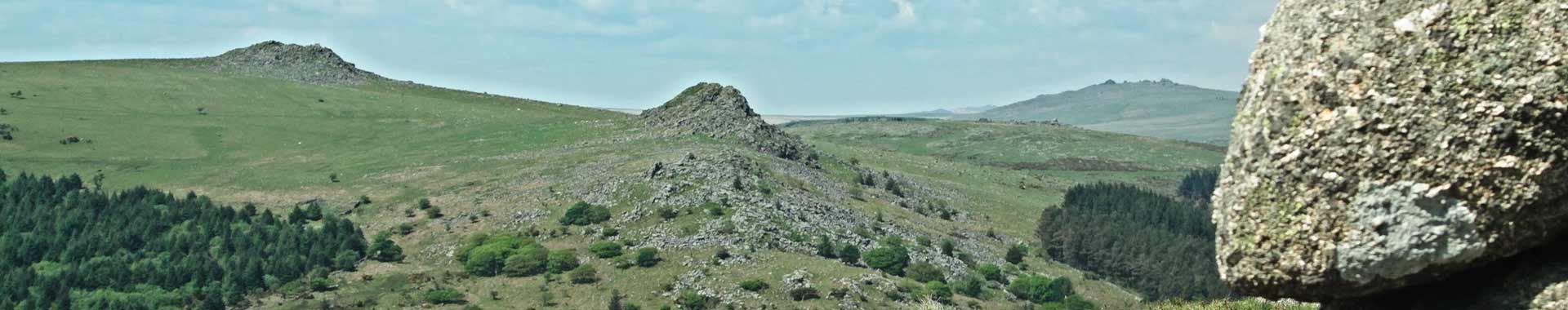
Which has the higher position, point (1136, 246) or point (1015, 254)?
point (1015, 254)

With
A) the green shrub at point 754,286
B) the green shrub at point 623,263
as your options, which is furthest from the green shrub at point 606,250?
the green shrub at point 754,286

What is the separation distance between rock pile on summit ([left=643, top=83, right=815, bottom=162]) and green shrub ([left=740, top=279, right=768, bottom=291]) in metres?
53.9

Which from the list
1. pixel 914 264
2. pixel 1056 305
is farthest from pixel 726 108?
pixel 1056 305

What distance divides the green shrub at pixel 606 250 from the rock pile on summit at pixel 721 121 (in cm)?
4383

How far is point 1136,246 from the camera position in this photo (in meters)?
131

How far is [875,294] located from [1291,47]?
79432 mm

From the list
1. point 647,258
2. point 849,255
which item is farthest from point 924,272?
point 647,258

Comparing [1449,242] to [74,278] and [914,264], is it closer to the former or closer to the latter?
[914,264]

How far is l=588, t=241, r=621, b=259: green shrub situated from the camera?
332 feet

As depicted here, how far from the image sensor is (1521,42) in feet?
36.8

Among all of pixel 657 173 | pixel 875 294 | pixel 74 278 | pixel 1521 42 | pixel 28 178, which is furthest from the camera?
pixel 28 178

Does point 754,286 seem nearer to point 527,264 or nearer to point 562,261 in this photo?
point 562,261

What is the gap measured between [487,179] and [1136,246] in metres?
61.9

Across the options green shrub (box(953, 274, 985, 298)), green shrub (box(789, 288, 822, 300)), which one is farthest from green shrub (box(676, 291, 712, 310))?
green shrub (box(953, 274, 985, 298))
